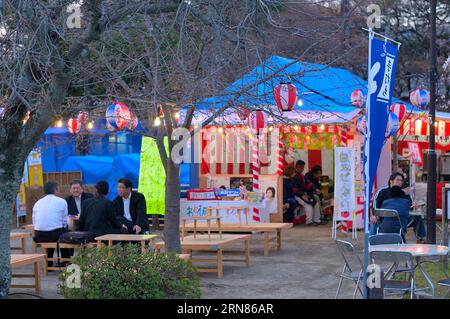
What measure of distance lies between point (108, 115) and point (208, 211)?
2594mm

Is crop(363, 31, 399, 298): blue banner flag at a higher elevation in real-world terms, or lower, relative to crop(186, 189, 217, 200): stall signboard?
higher

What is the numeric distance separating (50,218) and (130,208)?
4.21 feet

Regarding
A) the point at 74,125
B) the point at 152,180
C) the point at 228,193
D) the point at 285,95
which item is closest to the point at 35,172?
the point at 152,180

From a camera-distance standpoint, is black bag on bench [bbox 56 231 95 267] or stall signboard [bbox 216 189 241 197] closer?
black bag on bench [bbox 56 231 95 267]

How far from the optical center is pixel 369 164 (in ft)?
22.5

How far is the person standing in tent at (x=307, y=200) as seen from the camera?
Answer: 18766 mm

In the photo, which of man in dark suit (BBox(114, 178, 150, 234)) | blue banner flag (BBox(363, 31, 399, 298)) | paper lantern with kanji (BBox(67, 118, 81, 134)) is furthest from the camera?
paper lantern with kanji (BBox(67, 118, 81, 134))

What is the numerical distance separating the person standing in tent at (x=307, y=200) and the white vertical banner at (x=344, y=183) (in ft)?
9.99

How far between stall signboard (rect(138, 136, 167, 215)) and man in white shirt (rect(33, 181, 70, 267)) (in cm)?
583

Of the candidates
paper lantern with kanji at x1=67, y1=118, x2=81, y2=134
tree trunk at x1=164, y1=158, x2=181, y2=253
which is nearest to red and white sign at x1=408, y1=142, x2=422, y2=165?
paper lantern with kanji at x1=67, y1=118, x2=81, y2=134

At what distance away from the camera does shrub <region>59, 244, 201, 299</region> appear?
644 cm

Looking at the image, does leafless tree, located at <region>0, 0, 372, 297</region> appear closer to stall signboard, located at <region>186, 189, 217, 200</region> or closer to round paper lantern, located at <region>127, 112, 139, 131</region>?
round paper lantern, located at <region>127, 112, 139, 131</region>
